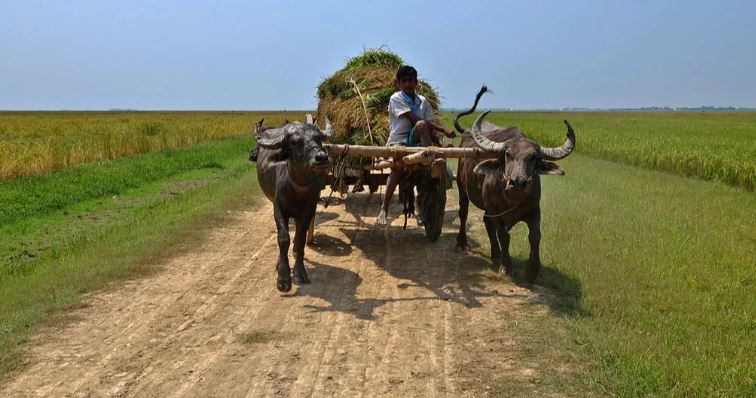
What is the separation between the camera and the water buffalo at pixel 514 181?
6.10 metres

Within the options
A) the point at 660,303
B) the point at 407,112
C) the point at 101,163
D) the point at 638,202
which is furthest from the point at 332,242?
the point at 101,163

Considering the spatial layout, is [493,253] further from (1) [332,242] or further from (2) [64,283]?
(2) [64,283]

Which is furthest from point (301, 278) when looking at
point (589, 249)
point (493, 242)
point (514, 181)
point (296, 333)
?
point (589, 249)

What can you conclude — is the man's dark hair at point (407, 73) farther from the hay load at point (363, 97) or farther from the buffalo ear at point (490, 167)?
the buffalo ear at point (490, 167)

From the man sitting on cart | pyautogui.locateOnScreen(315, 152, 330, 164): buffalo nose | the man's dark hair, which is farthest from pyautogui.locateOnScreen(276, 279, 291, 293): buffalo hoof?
the man's dark hair

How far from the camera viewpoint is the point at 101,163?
715 inches

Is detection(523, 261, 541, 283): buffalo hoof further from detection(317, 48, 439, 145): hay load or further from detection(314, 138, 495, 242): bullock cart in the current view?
detection(317, 48, 439, 145): hay load

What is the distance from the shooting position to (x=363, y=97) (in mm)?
9539

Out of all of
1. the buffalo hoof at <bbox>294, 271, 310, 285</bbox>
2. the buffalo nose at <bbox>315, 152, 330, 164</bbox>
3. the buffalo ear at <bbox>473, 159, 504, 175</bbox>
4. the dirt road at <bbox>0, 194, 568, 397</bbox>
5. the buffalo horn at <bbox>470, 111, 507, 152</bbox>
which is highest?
the buffalo horn at <bbox>470, 111, 507, 152</bbox>

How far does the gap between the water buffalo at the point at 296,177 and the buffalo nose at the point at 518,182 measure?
5.56 feet

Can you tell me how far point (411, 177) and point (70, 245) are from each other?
464 cm

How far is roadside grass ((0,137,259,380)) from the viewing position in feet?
20.1

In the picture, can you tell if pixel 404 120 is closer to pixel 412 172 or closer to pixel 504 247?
pixel 412 172

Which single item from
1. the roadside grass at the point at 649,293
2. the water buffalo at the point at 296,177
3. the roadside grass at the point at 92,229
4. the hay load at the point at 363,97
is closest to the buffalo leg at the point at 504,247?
the roadside grass at the point at 649,293
